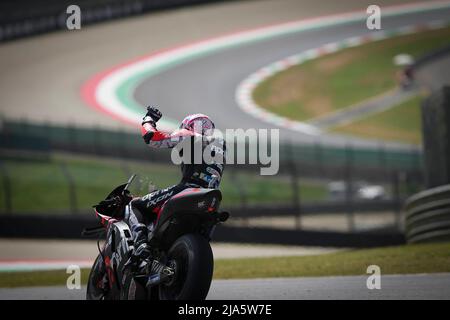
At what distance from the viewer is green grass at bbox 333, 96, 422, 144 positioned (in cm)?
3381

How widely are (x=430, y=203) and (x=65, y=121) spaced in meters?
21.7

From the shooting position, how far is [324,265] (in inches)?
454

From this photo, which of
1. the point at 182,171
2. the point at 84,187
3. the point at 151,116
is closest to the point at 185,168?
the point at 182,171

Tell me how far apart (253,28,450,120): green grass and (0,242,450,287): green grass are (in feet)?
79.8

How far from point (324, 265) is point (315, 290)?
270 cm

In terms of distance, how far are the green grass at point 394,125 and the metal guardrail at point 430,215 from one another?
19409 mm

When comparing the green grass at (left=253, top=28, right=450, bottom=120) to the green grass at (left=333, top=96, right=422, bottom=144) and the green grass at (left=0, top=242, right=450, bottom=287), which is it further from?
the green grass at (left=0, top=242, right=450, bottom=287)

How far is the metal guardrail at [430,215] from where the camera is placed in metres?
12.8

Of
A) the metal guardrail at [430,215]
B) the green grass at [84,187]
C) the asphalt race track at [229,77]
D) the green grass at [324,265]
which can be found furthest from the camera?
the asphalt race track at [229,77]

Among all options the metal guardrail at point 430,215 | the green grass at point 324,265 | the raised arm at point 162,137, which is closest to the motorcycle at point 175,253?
the raised arm at point 162,137

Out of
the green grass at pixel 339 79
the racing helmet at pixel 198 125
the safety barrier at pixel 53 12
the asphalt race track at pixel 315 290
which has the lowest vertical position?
the asphalt race track at pixel 315 290

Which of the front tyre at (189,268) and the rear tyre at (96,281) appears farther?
the rear tyre at (96,281)

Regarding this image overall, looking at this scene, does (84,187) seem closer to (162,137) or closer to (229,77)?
(162,137)

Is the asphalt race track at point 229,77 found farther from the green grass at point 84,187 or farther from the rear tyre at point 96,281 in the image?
the rear tyre at point 96,281
